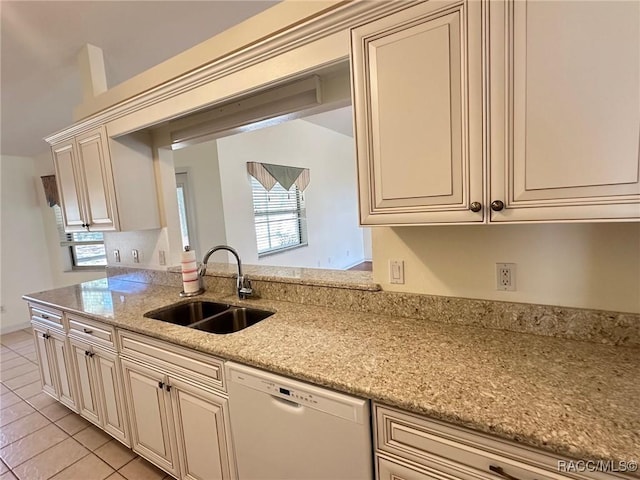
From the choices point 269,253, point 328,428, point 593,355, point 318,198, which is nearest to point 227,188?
point 269,253

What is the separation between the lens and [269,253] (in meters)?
5.02

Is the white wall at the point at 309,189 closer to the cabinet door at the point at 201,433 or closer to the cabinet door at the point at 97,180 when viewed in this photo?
the cabinet door at the point at 97,180

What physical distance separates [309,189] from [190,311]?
4153mm

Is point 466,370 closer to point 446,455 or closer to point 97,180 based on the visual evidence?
point 446,455

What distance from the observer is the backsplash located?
1159 mm

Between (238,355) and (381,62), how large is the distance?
3.97ft

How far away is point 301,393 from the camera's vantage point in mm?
1122

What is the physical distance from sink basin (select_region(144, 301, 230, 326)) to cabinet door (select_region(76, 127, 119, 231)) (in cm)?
82

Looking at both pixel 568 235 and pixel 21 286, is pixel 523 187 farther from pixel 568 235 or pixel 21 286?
pixel 21 286

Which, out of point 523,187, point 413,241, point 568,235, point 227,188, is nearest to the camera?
point 523,187

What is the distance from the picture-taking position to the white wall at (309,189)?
4.33 m

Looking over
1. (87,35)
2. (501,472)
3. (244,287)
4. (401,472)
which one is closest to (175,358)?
(244,287)

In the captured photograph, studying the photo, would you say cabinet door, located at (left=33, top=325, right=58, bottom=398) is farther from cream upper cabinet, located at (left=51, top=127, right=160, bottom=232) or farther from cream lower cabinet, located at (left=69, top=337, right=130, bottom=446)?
cream upper cabinet, located at (left=51, top=127, right=160, bottom=232)

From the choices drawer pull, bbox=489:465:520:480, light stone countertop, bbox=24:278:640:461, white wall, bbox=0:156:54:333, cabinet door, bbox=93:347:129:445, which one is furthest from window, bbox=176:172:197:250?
drawer pull, bbox=489:465:520:480
